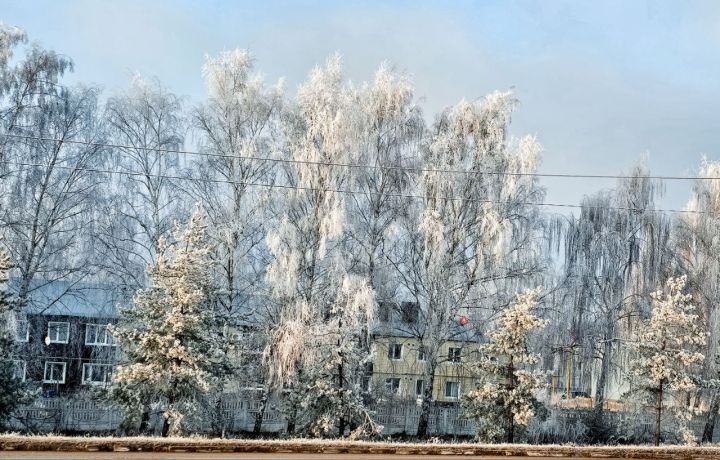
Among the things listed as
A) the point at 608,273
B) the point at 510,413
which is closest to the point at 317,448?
the point at 510,413

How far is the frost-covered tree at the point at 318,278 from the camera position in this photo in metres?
27.9

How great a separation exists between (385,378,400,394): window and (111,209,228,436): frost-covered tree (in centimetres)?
1259

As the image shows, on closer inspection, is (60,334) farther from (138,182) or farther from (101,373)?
(138,182)

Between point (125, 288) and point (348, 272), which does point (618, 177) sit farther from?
point (125, 288)

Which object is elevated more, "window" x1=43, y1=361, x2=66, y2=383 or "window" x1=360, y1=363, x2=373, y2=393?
"window" x1=360, y1=363, x2=373, y2=393

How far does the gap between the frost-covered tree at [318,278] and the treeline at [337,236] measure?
0.08 m

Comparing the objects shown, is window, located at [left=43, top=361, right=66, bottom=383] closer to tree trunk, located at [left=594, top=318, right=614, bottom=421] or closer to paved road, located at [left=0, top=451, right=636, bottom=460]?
Result: paved road, located at [left=0, top=451, right=636, bottom=460]

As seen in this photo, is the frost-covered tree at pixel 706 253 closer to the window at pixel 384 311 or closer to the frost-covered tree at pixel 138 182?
the window at pixel 384 311

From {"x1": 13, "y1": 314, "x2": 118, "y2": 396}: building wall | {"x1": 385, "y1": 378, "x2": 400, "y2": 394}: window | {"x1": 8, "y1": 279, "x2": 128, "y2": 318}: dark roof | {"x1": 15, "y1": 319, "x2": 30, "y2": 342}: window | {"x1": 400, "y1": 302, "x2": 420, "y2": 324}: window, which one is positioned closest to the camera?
{"x1": 13, "y1": 314, "x2": 118, "y2": 396}: building wall

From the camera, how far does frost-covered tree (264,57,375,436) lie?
27.9 metres

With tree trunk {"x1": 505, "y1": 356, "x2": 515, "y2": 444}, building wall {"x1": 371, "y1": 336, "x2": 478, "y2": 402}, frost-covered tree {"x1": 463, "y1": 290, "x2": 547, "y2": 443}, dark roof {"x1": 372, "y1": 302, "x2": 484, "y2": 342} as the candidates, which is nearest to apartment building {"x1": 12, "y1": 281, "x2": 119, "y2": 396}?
dark roof {"x1": 372, "y1": 302, "x2": 484, "y2": 342}

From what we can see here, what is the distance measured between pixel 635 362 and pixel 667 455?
584 centimetres

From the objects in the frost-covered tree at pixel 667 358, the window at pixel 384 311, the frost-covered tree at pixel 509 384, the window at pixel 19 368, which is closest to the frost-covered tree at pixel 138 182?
the window at pixel 19 368

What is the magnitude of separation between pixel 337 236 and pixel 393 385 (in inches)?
557
